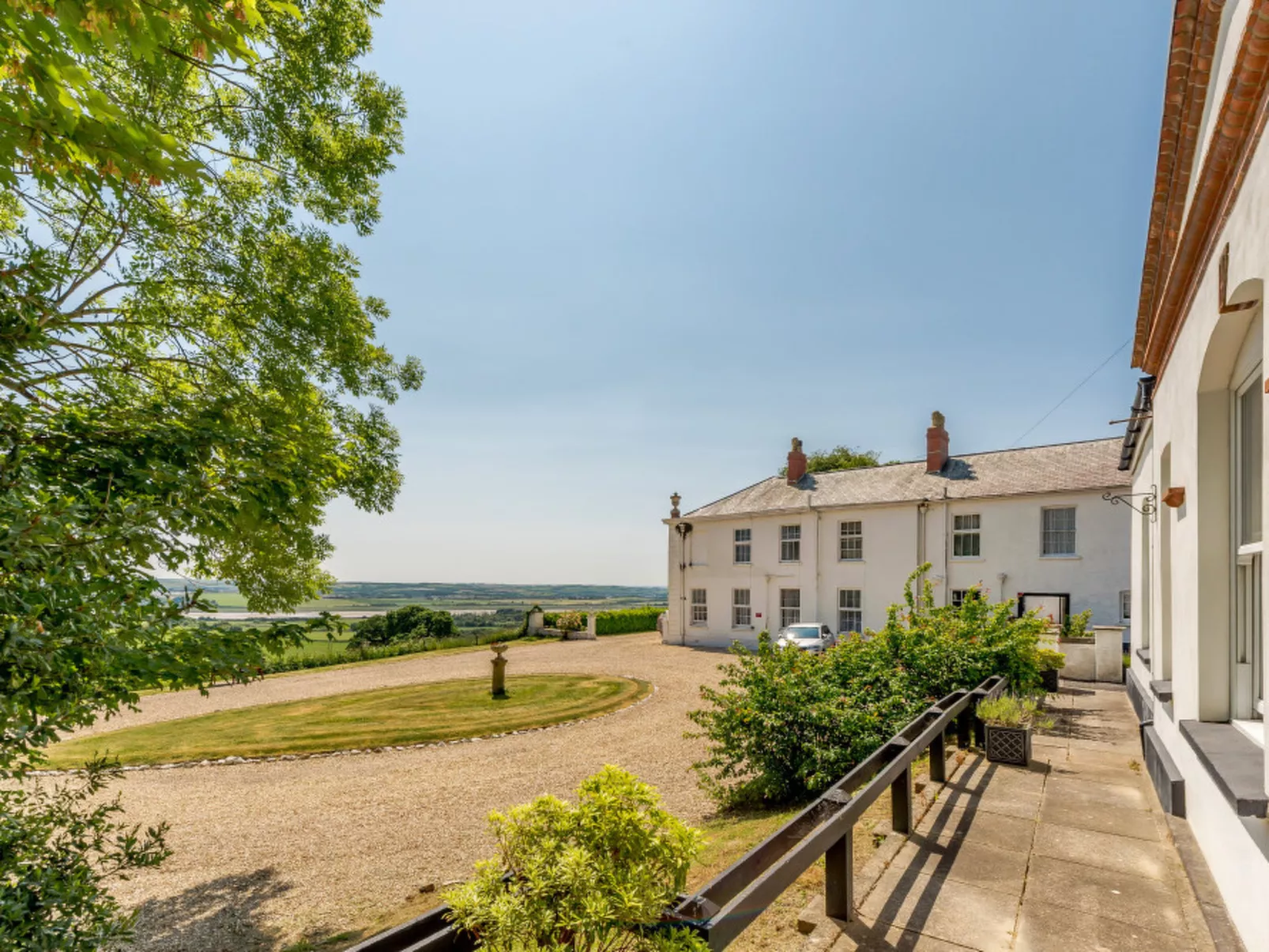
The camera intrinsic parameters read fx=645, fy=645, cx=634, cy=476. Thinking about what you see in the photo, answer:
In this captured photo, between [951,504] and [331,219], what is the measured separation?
22.2 m

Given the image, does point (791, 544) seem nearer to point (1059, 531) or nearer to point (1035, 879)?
point (1059, 531)

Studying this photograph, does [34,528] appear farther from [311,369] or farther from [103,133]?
[311,369]

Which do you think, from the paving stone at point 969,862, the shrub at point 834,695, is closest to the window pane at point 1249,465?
the paving stone at point 969,862

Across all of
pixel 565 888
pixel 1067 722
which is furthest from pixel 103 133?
pixel 1067 722

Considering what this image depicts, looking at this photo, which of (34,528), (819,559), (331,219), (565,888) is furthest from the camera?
(819,559)

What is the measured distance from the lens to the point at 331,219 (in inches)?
298

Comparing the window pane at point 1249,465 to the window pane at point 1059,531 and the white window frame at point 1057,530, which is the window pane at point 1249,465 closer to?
the white window frame at point 1057,530

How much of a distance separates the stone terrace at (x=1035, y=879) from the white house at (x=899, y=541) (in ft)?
38.8

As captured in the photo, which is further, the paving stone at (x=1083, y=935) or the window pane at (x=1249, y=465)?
the window pane at (x=1249, y=465)

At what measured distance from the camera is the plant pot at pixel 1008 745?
6.95 metres

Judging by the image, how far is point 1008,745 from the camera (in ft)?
23.0

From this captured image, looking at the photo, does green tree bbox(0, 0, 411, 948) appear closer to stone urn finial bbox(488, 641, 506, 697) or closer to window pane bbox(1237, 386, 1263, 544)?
window pane bbox(1237, 386, 1263, 544)

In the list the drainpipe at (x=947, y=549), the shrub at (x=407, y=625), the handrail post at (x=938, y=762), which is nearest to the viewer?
the handrail post at (x=938, y=762)

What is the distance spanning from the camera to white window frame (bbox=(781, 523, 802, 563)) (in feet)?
90.5
